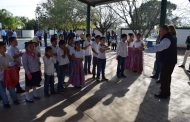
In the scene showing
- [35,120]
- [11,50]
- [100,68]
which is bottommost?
[35,120]

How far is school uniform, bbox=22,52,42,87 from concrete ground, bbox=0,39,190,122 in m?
0.50

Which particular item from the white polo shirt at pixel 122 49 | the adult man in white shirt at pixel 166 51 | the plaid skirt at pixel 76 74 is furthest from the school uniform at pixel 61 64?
the white polo shirt at pixel 122 49

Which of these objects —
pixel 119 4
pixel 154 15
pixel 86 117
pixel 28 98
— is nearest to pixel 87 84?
pixel 28 98

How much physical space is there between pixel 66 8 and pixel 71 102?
33171 mm

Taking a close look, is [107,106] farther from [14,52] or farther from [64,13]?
[64,13]

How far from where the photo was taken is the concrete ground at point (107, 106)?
589 cm

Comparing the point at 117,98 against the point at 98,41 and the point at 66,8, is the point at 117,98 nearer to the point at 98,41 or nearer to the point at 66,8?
the point at 98,41

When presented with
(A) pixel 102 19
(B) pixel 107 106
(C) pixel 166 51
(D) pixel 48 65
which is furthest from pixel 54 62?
(A) pixel 102 19

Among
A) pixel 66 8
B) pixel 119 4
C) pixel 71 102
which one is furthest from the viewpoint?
pixel 66 8

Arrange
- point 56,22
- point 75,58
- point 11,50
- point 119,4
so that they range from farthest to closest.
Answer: point 56,22 < point 119,4 < point 75,58 < point 11,50

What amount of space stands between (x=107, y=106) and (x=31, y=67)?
82.2 inches

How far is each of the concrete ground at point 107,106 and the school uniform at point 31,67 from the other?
499mm

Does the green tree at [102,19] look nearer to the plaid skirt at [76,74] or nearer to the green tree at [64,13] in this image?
the green tree at [64,13]

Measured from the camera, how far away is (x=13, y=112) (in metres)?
6.20
